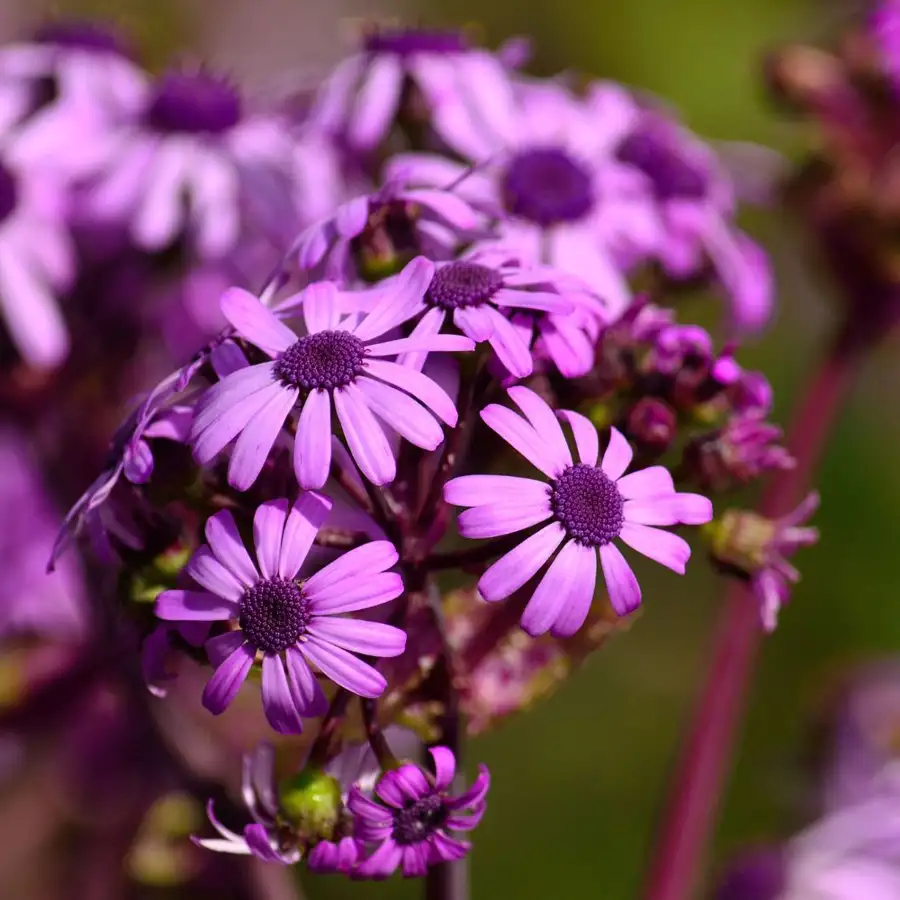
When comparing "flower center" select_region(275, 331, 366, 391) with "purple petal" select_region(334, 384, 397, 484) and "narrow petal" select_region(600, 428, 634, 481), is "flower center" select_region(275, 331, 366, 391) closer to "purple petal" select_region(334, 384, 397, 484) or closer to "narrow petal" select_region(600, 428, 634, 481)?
"purple petal" select_region(334, 384, 397, 484)

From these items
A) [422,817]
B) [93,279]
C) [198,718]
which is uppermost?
[93,279]

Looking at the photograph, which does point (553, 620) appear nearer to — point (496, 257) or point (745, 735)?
point (496, 257)

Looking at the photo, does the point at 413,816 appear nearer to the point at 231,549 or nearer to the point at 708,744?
the point at 231,549

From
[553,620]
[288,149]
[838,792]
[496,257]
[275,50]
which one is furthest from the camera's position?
[275,50]

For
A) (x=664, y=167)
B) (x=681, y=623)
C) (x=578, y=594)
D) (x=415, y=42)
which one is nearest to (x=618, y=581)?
(x=578, y=594)

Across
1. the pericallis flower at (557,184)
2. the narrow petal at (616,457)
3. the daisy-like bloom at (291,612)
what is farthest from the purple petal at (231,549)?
the pericallis flower at (557,184)

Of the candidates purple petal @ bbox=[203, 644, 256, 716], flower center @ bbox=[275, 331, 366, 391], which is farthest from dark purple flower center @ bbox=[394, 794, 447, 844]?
flower center @ bbox=[275, 331, 366, 391]

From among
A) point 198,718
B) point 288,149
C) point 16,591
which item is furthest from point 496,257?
point 16,591
